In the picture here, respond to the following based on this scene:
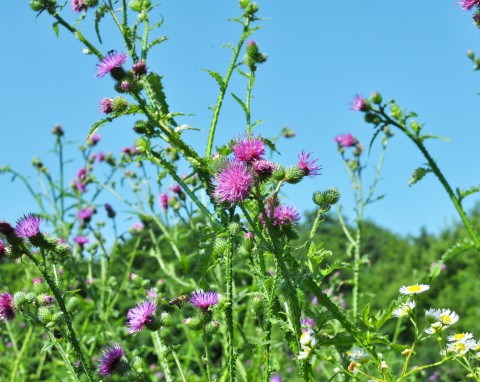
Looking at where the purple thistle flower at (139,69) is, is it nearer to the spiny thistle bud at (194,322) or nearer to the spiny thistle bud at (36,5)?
the spiny thistle bud at (36,5)

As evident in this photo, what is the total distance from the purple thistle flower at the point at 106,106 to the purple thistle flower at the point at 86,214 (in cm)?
Result: 355

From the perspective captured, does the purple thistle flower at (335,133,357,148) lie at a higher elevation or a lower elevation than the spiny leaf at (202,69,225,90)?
higher

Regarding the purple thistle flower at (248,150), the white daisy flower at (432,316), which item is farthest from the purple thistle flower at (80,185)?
the white daisy flower at (432,316)

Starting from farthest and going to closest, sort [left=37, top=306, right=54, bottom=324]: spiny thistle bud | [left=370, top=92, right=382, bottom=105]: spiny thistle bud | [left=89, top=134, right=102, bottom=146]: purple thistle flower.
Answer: [left=89, top=134, right=102, bottom=146]: purple thistle flower
[left=370, top=92, right=382, bottom=105]: spiny thistle bud
[left=37, top=306, right=54, bottom=324]: spiny thistle bud

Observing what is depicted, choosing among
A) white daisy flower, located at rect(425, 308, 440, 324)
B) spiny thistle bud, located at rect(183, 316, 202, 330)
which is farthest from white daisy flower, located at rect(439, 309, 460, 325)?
spiny thistle bud, located at rect(183, 316, 202, 330)

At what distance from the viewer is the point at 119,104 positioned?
285 centimetres

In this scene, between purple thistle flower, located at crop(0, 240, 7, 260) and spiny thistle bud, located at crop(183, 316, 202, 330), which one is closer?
spiny thistle bud, located at crop(183, 316, 202, 330)

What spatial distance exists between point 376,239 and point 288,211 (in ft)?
158

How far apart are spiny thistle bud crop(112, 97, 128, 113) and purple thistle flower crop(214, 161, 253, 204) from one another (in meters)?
0.79

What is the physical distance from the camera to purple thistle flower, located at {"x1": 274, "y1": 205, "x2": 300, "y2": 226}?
257 centimetres

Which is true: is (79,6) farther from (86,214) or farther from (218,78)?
(86,214)

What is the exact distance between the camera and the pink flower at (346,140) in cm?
625

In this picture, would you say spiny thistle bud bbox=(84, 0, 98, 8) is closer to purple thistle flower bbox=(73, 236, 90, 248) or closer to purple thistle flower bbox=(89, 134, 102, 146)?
purple thistle flower bbox=(73, 236, 90, 248)

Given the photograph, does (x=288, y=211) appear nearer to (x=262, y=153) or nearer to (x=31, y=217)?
(x=262, y=153)
